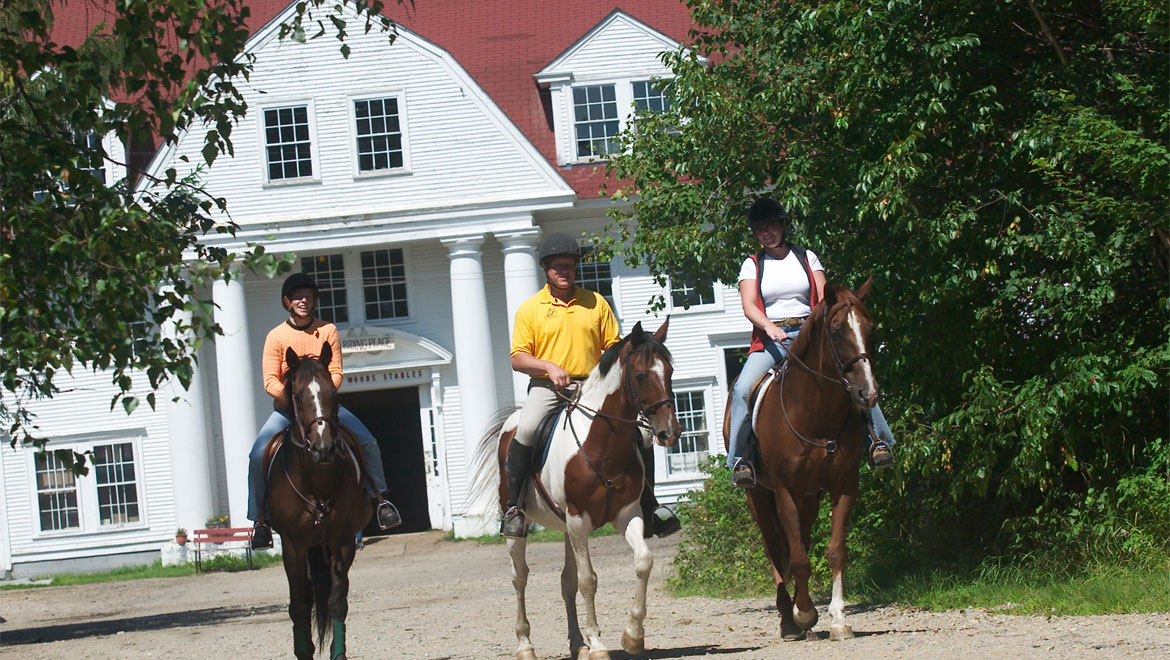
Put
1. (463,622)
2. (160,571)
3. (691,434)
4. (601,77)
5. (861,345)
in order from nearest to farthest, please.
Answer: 1. (861,345)
2. (463,622)
3. (160,571)
4. (601,77)
5. (691,434)

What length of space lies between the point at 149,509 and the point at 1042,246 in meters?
24.2

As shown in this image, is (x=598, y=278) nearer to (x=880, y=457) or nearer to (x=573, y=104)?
(x=573, y=104)

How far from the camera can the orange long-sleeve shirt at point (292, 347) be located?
9.78 m

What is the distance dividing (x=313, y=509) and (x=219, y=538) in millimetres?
20060

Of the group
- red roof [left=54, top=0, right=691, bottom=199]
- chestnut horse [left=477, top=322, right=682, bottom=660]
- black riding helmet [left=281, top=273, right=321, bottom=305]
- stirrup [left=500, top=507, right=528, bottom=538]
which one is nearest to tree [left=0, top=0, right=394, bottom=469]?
black riding helmet [left=281, top=273, right=321, bottom=305]

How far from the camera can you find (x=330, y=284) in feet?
99.4

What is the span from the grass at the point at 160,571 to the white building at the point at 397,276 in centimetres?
102

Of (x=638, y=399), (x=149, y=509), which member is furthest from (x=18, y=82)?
(x=149, y=509)

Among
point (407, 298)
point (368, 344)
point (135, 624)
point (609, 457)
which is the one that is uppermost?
point (407, 298)

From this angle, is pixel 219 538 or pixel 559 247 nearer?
pixel 559 247

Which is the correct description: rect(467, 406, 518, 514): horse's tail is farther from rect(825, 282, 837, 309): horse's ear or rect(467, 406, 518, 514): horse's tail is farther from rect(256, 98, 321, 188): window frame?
rect(256, 98, 321, 188): window frame

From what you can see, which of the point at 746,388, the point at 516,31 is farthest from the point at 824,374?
the point at 516,31

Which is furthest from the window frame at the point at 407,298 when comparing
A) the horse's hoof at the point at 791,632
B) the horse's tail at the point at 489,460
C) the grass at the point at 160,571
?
the horse's hoof at the point at 791,632

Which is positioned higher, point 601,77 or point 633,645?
point 601,77
